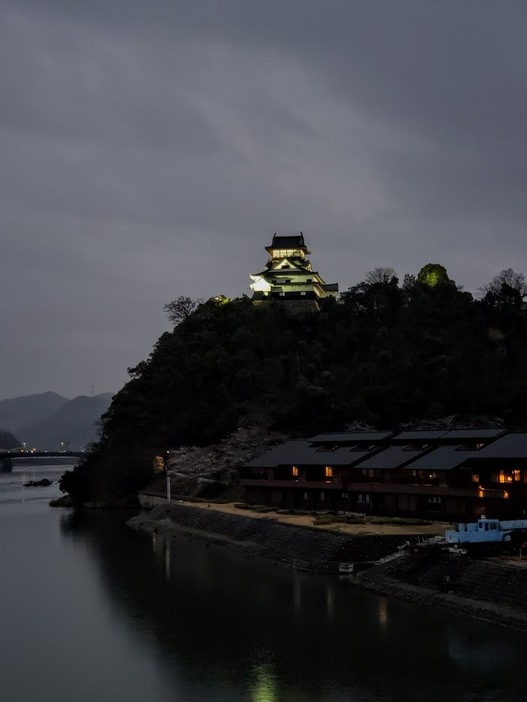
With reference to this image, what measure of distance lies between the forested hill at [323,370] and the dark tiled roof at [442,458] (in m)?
38.0

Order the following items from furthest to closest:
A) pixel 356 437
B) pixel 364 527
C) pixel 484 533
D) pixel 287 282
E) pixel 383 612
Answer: pixel 287 282 < pixel 356 437 < pixel 364 527 < pixel 484 533 < pixel 383 612

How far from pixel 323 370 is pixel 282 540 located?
57433 mm

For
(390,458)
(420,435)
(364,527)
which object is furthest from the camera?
(420,435)

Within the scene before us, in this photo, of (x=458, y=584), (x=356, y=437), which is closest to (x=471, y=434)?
(x=356, y=437)

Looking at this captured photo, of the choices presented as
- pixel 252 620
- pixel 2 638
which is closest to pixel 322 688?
pixel 252 620

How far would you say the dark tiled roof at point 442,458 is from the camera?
55356 mm

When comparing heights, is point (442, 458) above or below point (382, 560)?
above

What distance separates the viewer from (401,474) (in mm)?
61406

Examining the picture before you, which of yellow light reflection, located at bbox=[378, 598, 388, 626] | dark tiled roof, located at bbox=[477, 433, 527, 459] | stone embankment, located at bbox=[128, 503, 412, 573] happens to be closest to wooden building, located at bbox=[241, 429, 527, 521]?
dark tiled roof, located at bbox=[477, 433, 527, 459]

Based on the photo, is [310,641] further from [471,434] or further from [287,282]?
[287,282]

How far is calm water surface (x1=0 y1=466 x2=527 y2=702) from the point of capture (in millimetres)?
29062

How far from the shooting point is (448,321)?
113375mm

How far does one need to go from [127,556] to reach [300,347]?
59402 mm

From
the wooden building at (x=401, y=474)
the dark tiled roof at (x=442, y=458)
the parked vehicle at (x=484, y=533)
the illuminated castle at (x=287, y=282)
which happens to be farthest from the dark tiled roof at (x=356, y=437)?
the illuminated castle at (x=287, y=282)
